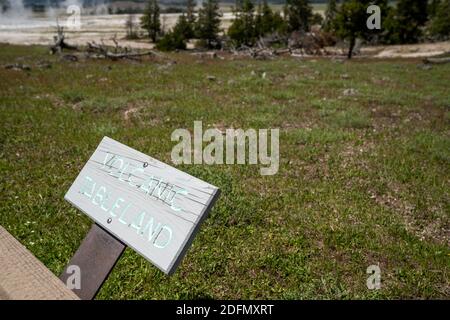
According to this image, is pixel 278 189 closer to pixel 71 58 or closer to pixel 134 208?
pixel 134 208

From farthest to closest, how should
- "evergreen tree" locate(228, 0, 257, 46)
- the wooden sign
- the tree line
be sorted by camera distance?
"evergreen tree" locate(228, 0, 257, 46) < the tree line < the wooden sign

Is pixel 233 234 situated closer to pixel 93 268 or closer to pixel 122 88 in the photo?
pixel 93 268

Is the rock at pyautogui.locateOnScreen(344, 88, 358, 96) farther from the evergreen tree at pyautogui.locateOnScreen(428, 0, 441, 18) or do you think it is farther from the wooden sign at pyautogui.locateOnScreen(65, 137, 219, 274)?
the evergreen tree at pyautogui.locateOnScreen(428, 0, 441, 18)

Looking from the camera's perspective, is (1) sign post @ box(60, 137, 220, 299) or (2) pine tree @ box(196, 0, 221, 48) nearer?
(1) sign post @ box(60, 137, 220, 299)

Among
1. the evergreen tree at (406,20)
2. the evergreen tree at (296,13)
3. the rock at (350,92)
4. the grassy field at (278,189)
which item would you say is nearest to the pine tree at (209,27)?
the evergreen tree at (296,13)

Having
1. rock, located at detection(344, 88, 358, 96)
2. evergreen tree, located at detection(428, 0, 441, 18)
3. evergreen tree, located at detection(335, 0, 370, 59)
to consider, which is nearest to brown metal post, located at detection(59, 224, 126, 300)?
rock, located at detection(344, 88, 358, 96)

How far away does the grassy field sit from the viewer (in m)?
6.05

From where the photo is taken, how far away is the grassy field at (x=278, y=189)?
605 cm

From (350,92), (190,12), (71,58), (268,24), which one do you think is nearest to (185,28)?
(190,12)

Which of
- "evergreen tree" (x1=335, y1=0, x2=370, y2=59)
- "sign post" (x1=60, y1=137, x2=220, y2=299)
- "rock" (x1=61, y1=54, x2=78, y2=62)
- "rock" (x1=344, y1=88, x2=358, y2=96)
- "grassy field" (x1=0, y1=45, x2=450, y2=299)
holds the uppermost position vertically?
"evergreen tree" (x1=335, y1=0, x2=370, y2=59)

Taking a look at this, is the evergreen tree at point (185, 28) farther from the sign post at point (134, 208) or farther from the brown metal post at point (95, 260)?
the brown metal post at point (95, 260)

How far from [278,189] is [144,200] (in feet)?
18.8

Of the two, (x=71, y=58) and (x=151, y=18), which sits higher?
(x=151, y=18)

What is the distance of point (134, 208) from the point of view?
3604 millimetres
